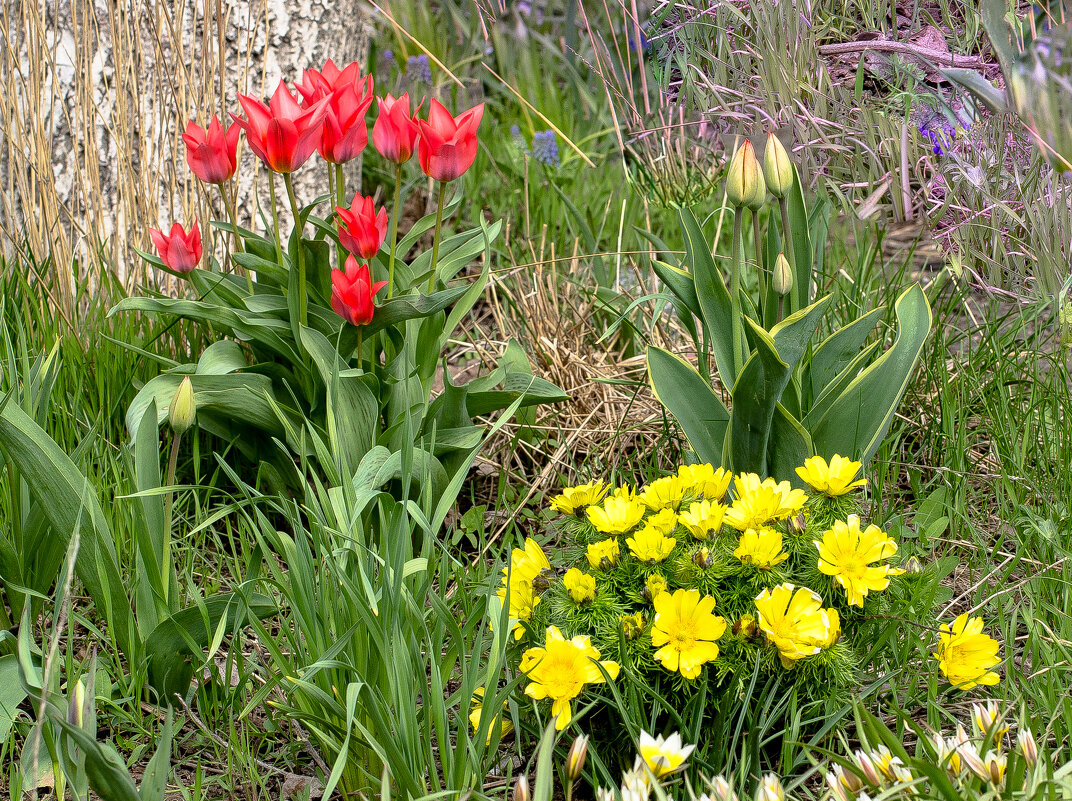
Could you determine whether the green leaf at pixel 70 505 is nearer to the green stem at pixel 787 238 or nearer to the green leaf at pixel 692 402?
the green leaf at pixel 692 402

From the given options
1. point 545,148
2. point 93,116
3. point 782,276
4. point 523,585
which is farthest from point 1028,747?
point 545,148

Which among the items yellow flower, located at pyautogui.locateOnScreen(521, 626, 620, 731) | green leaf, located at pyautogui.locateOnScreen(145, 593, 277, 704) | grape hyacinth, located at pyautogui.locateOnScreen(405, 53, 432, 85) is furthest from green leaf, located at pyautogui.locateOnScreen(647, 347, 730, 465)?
grape hyacinth, located at pyautogui.locateOnScreen(405, 53, 432, 85)

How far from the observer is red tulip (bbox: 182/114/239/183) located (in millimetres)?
1740

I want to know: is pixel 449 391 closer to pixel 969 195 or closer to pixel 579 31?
pixel 969 195

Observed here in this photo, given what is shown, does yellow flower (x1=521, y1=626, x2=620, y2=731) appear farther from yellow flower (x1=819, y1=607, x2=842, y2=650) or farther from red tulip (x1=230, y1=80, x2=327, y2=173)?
red tulip (x1=230, y1=80, x2=327, y2=173)

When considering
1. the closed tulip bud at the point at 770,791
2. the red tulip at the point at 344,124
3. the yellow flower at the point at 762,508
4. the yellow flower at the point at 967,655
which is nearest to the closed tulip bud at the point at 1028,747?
the yellow flower at the point at 967,655

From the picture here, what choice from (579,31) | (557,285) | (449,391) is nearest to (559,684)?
(449,391)

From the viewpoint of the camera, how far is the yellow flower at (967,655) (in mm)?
1257

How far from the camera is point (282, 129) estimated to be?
1574 millimetres

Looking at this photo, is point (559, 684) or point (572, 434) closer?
point (559, 684)

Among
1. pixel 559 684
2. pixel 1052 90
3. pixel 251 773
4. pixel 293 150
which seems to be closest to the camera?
pixel 559 684

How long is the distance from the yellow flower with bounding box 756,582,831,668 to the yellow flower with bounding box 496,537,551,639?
32 centimetres

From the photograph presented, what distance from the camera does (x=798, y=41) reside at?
1640 millimetres

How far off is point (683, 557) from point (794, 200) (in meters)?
0.75
